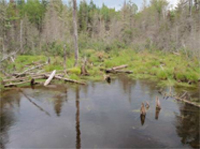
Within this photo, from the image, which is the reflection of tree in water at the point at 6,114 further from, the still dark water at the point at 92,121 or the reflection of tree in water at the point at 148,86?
the reflection of tree in water at the point at 148,86

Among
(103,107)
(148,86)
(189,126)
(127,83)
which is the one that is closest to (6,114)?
(103,107)

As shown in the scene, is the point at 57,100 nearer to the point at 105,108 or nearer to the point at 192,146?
A: the point at 105,108

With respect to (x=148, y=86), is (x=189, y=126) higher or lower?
lower

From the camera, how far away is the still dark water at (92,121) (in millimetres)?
5871

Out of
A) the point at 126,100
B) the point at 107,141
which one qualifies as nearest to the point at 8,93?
the point at 126,100

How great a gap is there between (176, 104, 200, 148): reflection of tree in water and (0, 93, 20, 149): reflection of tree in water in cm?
539

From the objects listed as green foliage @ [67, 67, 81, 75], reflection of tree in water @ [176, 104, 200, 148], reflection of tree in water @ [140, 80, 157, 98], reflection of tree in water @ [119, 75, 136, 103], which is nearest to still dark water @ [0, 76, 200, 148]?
reflection of tree in water @ [176, 104, 200, 148]

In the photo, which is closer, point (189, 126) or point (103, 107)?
point (189, 126)

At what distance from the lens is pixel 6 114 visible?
7.95m

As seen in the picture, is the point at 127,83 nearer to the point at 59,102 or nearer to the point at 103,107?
the point at 103,107

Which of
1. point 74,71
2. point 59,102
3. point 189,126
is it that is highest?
point 74,71

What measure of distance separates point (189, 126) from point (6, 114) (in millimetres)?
6931

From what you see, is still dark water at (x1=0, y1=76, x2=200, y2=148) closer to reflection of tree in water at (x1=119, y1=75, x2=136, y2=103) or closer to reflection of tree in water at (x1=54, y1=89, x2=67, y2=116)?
reflection of tree in water at (x1=54, y1=89, x2=67, y2=116)

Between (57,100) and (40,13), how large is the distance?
161ft
